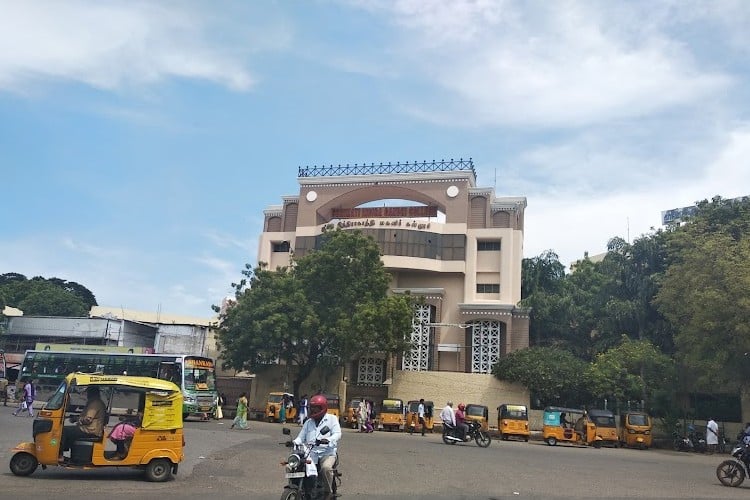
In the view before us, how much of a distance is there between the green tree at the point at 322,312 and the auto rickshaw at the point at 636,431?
11.4 meters

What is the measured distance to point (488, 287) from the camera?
41281mm

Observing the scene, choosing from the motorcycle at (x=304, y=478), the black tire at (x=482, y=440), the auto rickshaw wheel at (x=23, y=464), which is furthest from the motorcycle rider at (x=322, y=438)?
the black tire at (x=482, y=440)

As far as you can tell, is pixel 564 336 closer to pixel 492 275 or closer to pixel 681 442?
pixel 492 275

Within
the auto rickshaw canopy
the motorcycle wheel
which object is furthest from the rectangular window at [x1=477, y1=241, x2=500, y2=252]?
the auto rickshaw canopy

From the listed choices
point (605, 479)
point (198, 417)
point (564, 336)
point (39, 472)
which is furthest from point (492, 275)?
point (39, 472)

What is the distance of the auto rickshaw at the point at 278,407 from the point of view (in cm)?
3212

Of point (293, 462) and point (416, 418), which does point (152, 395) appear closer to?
point (293, 462)

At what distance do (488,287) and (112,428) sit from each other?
1268 inches

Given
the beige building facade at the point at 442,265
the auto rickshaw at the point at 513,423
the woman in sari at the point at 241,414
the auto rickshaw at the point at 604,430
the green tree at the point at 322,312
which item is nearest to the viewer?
the woman in sari at the point at 241,414

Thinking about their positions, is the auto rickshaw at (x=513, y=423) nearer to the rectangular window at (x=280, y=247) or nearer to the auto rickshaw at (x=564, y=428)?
the auto rickshaw at (x=564, y=428)

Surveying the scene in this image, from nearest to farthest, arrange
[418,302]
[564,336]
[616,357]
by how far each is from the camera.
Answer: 1. [616,357]
2. [418,302]
3. [564,336]

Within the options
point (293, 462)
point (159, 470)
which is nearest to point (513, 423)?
point (159, 470)

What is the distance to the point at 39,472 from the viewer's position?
37.2 feet

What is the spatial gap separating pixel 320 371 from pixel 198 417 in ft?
29.9
